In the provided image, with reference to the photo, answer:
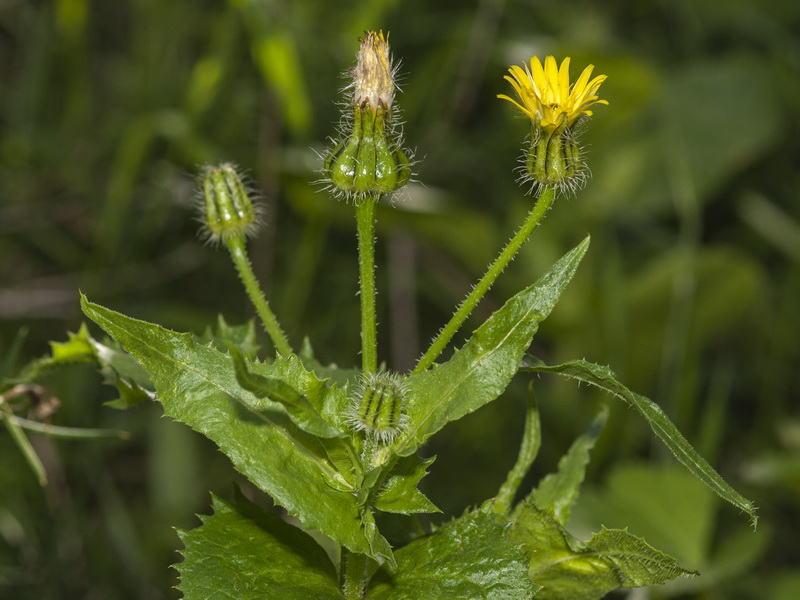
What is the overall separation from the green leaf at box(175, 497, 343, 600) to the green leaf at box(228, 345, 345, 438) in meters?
0.27

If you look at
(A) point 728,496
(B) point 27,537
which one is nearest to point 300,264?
(B) point 27,537

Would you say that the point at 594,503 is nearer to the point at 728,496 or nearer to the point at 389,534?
the point at 389,534

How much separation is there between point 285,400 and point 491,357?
0.38 meters

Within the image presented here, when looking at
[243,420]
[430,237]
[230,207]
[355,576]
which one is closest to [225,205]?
[230,207]

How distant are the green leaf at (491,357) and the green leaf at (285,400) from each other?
0.54 feet

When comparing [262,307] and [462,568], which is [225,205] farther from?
[462,568]

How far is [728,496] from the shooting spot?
142cm

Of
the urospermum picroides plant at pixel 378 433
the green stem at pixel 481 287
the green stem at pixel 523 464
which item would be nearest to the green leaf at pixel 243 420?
the urospermum picroides plant at pixel 378 433

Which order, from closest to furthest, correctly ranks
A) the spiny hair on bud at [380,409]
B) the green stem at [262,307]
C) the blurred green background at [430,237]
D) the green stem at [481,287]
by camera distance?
the spiny hair on bud at [380,409] → the green stem at [481,287] → the green stem at [262,307] → the blurred green background at [430,237]

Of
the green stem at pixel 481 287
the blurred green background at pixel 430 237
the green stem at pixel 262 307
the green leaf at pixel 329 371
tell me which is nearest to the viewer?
the green stem at pixel 481 287

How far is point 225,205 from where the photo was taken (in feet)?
6.75

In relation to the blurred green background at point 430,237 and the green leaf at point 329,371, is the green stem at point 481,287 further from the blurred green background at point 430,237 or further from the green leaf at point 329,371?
the blurred green background at point 430,237

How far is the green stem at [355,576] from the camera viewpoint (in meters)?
1.71

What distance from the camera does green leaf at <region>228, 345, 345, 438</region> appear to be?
1377mm
